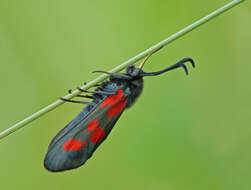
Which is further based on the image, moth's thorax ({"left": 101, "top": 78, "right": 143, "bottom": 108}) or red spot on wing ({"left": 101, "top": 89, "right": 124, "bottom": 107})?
moth's thorax ({"left": 101, "top": 78, "right": 143, "bottom": 108})

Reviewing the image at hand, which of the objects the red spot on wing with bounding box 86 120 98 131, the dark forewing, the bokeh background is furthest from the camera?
the bokeh background

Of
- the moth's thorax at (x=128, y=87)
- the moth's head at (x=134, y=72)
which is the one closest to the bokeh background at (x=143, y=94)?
the moth's thorax at (x=128, y=87)

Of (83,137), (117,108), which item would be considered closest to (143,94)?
(117,108)

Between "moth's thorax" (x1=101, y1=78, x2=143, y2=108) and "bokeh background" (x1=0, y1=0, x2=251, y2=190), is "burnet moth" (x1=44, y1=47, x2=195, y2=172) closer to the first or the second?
"moth's thorax" (x1=101, y1=78, x2=143, y2=108)

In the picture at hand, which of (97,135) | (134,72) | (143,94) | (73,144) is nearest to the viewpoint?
(73,144)

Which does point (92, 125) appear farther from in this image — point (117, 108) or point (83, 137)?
point (117, 108)

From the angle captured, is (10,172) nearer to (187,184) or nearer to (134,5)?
(187,184)

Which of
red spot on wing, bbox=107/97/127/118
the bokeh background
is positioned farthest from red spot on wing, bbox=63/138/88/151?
the bokeh background

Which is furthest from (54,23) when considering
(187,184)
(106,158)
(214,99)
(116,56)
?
(187,184)

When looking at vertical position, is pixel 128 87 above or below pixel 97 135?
above
